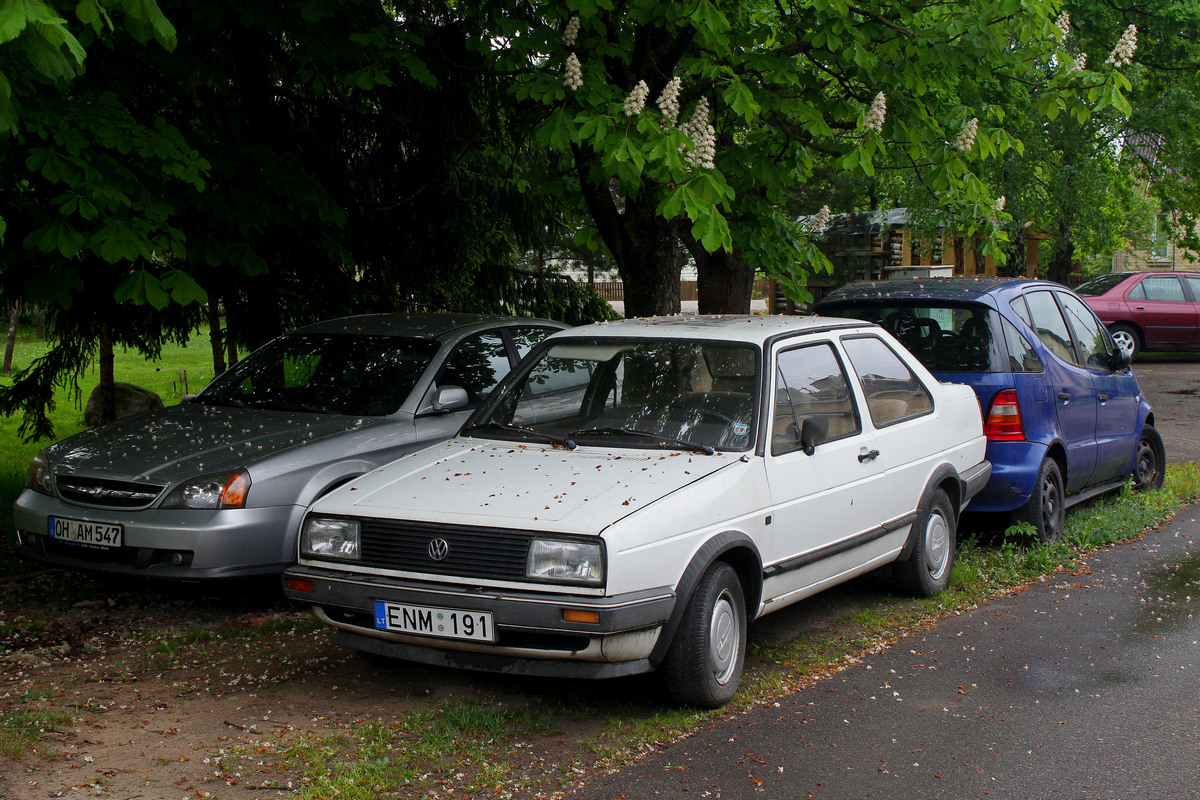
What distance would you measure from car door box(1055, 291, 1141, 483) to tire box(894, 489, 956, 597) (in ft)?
7.27

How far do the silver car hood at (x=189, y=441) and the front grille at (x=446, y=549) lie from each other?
6.01 ft

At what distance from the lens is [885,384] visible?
6238 millimetres

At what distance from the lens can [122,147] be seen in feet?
23.9

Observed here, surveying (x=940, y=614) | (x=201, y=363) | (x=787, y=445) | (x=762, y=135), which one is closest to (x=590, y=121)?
(x=762, y=135)

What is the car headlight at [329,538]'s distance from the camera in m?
4.65

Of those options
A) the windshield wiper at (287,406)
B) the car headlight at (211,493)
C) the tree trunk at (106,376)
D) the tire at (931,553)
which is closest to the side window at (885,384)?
the tire at (931,553)

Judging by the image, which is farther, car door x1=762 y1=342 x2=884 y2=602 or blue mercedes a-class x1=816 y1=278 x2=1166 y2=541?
blue mercedes a-class x1=816 y1=278 x2=1166 y2=541

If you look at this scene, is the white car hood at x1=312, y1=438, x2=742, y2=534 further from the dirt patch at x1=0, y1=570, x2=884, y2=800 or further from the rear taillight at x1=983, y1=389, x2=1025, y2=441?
the rear taillight at x1=983, y1=389, x2=1025, y2=441

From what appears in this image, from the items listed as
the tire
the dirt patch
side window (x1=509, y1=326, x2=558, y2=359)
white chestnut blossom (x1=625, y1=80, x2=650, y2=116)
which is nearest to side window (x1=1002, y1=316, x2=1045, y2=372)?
the tire

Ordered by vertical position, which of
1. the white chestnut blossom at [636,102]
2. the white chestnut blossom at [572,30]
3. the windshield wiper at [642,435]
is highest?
the white chestnut blossom at [572,30]

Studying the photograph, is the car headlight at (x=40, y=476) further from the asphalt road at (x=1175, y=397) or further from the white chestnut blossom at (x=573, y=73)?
the asphalt road at (x=1175, y=397)

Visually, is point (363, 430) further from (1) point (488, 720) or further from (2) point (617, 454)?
(1) point (488, 720)

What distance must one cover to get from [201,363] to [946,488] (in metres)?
20.1

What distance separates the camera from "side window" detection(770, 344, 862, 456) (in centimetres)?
524
